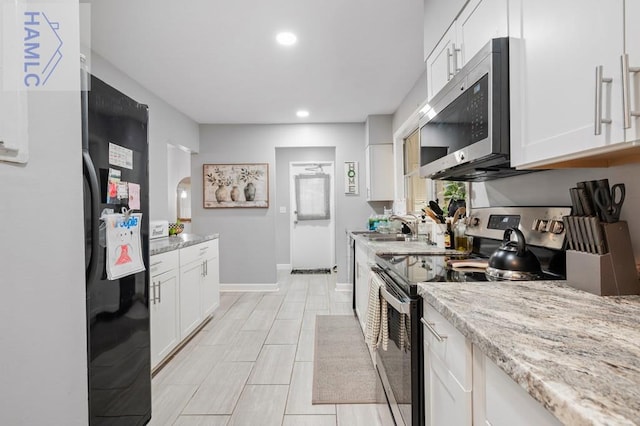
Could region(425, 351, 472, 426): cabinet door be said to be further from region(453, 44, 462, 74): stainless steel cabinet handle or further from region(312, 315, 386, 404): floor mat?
region(453, 44, 462, 74): stainless steel cabinet handle

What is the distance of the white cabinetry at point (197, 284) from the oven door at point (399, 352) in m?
1.88

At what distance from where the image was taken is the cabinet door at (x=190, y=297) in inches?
112

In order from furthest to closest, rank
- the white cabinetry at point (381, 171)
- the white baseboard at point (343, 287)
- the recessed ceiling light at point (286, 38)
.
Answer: the white baseboard at point (343, 287) < the white cabinetry at point (381, 171) < the recessed ceiling light at point (286, 38)

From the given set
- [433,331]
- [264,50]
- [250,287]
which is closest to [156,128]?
[264,50]

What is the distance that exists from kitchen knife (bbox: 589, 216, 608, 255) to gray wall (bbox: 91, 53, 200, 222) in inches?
133

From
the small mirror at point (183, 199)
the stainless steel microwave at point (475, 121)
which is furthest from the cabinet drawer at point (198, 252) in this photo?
the small mirror at point (183, 199)

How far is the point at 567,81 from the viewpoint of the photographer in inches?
36.7

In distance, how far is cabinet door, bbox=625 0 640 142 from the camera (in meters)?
0.72

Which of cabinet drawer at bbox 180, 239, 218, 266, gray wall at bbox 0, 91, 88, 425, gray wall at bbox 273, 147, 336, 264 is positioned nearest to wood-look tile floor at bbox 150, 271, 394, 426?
cabinet drawer at bbox 180, 239, 218, 266

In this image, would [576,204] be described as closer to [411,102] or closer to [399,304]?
[399,304]

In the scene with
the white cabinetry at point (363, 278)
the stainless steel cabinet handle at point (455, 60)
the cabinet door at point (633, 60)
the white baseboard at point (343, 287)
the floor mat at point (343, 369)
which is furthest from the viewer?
the white baseboard at point (343, 287)

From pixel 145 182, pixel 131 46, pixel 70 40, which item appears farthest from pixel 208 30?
pixel 70 40

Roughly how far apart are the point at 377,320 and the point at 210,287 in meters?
2.38

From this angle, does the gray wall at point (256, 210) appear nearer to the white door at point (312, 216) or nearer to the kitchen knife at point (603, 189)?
the white door at point (312, 216)
